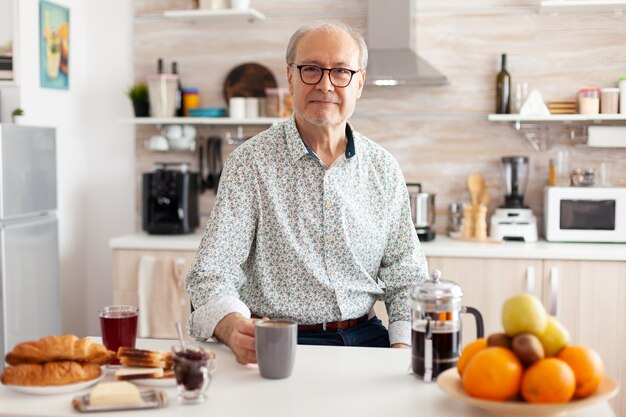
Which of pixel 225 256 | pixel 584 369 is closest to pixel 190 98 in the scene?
pixel 225 256

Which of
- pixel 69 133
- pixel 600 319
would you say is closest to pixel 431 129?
pixel 600 319

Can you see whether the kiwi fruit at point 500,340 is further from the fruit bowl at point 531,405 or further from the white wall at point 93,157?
the white wall at point 93,157

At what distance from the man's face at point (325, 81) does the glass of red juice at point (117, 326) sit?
2.48 feet

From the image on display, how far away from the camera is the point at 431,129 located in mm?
4094

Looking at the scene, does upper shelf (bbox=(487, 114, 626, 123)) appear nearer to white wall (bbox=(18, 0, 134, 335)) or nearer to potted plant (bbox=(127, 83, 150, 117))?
potted plant (bbox=(127, 83, 150, 117))

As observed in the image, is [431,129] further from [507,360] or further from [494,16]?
[507,360]

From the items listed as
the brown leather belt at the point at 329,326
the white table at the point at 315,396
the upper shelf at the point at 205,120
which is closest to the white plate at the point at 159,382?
the white table at the point at 315,396

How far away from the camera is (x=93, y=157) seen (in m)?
4.43

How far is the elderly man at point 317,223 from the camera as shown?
2.06 metres

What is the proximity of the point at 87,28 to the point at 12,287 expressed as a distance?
1660 mm

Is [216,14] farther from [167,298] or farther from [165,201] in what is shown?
[167,298]

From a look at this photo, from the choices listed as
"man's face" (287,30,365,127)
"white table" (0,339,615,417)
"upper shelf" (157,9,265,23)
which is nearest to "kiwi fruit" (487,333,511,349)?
"white table" (0,339,615,417)

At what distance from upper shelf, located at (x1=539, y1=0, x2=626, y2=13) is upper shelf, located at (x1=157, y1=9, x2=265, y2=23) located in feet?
4.63

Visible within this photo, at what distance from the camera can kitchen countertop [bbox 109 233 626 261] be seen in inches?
136
